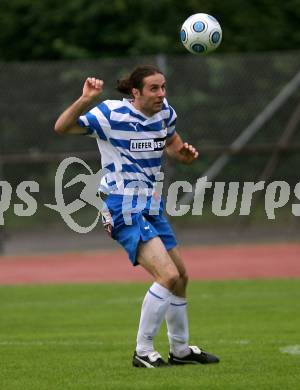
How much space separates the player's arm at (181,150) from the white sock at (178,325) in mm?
1016

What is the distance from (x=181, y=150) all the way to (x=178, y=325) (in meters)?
1.26

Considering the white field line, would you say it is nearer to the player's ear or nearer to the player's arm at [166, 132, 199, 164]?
the player's arm at [166, 132, 199, 164]

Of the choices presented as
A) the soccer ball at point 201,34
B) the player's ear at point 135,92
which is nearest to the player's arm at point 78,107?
the player's ear at point 135,92

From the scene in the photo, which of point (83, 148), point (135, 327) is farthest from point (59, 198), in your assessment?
point (135, 327)

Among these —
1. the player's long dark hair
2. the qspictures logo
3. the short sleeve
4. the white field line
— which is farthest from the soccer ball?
the qspictures logo

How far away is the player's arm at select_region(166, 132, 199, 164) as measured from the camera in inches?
320

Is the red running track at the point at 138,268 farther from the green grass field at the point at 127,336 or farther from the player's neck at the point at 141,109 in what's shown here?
the player's neck at the point at 141,109

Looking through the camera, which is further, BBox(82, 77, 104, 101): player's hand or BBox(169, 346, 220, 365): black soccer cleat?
BBox(169, 346, 220, 365): black soccer cleat

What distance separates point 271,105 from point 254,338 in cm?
1072

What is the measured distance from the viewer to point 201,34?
8.21 meters

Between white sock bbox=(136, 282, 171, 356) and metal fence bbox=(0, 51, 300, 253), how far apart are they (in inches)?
461

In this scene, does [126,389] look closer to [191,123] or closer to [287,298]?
[287,298]

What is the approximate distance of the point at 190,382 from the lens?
6953 millimetres

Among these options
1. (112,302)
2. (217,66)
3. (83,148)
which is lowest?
(112,302)
